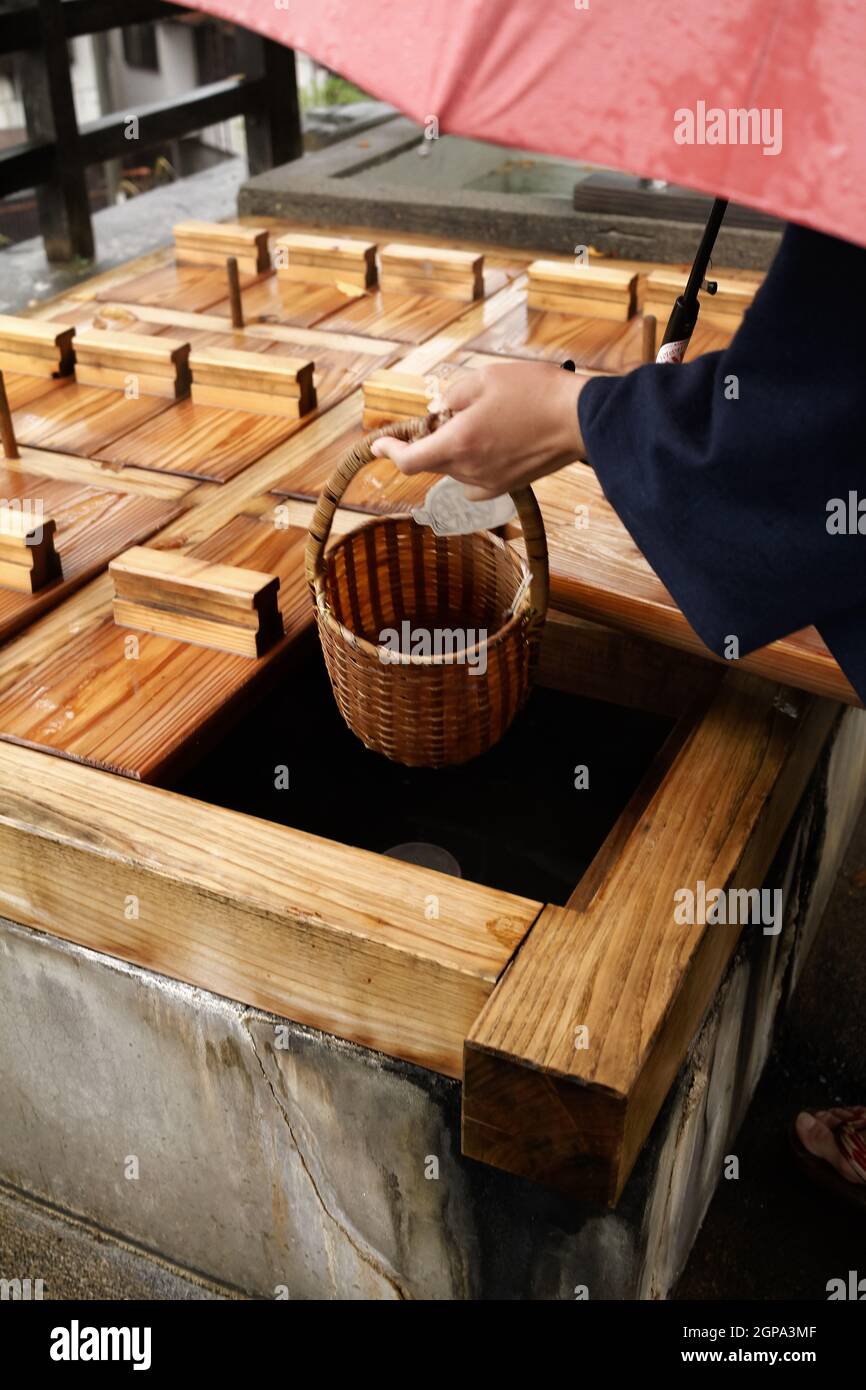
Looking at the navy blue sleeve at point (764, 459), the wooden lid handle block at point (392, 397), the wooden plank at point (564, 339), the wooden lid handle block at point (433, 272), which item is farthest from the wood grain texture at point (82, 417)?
the navy blue sleeve at point (764, 459)

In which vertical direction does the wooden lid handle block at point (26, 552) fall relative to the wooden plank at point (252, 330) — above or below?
below

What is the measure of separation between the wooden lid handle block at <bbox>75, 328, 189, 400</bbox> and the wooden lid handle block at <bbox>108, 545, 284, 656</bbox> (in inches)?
42.5

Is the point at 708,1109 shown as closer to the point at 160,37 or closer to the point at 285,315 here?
the point at 285,315

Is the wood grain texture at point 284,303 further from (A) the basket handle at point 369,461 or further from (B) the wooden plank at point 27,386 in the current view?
(A) the basket handle at point 369,461

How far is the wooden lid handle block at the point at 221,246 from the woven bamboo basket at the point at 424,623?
2329 mm

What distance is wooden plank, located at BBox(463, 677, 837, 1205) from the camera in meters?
1.65

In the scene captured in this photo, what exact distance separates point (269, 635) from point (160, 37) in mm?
16676

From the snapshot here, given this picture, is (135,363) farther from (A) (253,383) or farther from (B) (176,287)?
(B) (176,287)

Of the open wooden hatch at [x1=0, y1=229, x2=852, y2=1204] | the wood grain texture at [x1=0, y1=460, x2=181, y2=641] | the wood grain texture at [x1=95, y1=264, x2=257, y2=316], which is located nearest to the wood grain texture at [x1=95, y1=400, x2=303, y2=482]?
the open wooden hatch at [x1=0, y1=229, x2=852, y2=1204]

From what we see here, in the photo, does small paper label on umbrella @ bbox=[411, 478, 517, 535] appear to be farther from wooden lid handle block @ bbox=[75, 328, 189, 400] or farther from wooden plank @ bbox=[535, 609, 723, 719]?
wooden lid handle block @ bbox=[75, 328, 189, 400]

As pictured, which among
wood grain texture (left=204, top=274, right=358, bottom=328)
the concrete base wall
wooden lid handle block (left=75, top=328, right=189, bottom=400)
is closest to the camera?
the concrete base wall

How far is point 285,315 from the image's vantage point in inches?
162

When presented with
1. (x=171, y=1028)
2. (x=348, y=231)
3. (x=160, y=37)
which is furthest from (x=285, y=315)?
(x=160, y=37)

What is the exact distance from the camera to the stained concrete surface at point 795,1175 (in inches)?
100
